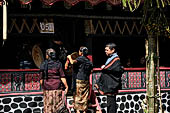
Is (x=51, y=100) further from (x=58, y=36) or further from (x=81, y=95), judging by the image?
(x=58, y=36)

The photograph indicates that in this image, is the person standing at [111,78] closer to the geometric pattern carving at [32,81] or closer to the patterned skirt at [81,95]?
the patterned skirt at [81,95]

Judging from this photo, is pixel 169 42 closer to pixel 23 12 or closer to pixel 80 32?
pixel 80 32

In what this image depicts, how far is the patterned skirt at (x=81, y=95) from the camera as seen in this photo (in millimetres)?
9633

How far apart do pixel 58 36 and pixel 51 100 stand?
3762 millimetres

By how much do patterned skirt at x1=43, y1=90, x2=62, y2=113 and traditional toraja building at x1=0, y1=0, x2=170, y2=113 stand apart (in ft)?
3.67

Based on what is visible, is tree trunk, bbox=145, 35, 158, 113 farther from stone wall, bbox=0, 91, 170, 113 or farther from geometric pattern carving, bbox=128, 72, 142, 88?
geometric pattern carving, bbox=128, 72, 142, 88

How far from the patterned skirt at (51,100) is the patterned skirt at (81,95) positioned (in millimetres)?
711

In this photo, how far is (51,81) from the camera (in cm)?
906

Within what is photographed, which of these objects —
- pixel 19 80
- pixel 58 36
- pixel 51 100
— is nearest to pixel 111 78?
pixel 51 100

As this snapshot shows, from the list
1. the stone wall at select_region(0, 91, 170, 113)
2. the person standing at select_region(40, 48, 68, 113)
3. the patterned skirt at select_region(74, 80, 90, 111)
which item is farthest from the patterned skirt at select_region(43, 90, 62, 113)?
the stone wall at select_region(0, 91, 170, 113)

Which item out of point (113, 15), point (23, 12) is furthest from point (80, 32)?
point (23, 12)

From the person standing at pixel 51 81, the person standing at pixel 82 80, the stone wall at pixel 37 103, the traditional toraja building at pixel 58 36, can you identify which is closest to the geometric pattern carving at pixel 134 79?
the traditional toraja building at pixel 58 36

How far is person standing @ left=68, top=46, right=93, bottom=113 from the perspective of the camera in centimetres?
955

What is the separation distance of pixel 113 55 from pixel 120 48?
5.62 m
